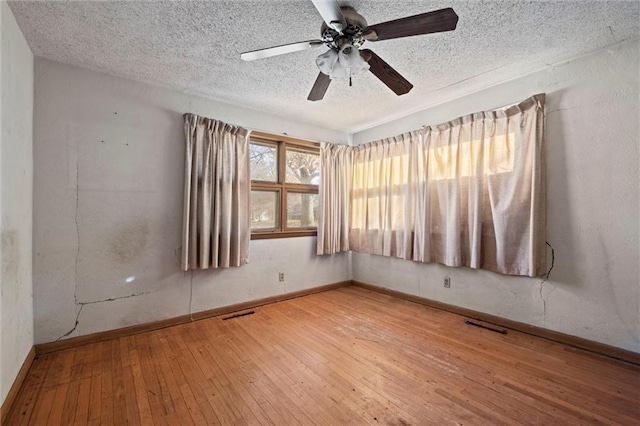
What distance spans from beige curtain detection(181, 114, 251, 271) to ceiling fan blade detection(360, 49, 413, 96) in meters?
1.83

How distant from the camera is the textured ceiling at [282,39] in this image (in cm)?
178

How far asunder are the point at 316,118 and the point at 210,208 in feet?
6.21

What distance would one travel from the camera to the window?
3613mm

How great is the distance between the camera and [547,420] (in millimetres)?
1531

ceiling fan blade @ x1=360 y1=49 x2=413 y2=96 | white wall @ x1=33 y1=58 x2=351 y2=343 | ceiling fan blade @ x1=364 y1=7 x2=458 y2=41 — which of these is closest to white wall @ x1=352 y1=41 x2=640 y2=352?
ceiling fan blade @ x1=360 y1=49 x2=413 y2=96

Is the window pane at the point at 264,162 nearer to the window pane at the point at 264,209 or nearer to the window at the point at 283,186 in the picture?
the window at the point at 283,186

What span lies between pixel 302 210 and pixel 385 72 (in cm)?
238

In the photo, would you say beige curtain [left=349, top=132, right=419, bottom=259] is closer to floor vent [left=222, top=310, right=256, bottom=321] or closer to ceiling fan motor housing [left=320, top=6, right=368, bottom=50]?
floor vent [left=222, top=310, right=256, bottom=321]

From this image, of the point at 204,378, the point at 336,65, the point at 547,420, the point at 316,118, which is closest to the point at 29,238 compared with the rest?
the point at 204,378

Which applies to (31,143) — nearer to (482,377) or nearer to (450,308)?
(482,377)

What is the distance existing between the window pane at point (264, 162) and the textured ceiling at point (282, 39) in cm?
74

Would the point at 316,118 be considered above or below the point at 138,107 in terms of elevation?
above

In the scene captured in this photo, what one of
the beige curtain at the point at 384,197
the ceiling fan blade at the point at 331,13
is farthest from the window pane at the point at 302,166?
the ceiling fan blade at the point at 331,13

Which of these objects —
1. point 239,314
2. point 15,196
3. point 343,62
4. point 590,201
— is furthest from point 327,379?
point 590,201
